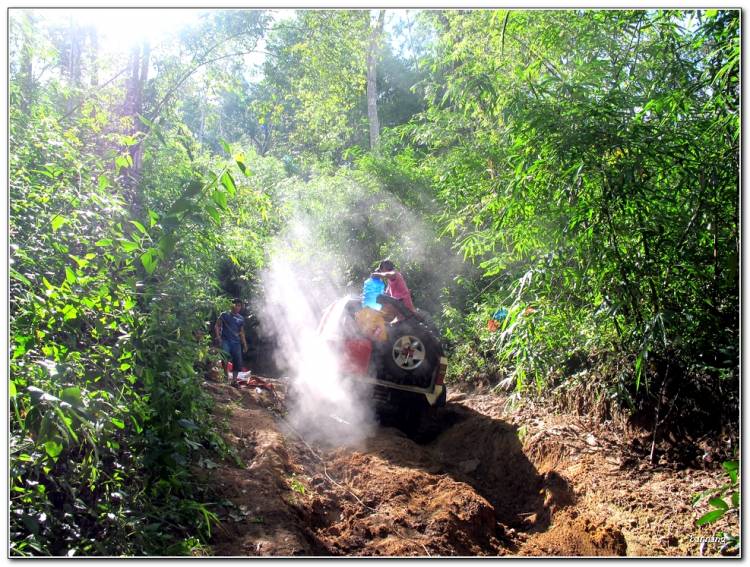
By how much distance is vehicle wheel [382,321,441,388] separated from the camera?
6.25 m

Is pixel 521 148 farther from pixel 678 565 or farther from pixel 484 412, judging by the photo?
pixel 484 412

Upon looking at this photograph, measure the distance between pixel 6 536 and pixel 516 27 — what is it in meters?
6.25

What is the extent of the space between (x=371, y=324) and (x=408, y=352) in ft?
1.82

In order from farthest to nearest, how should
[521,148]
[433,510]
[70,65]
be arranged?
[70,65] → [521,148] → [433,510]

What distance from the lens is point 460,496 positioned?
4.50 meters

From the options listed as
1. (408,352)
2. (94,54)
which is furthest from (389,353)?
(94,54)

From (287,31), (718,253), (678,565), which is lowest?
(678,565)

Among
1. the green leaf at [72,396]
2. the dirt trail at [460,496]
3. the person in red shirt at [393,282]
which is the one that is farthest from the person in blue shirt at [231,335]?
the green leaf at [72,396]

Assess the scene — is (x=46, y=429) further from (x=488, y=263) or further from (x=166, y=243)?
(x=488, y=263)

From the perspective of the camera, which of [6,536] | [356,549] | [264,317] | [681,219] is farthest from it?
[264,317]

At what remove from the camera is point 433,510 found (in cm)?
429

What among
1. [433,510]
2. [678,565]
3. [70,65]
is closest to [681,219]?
[678,565]

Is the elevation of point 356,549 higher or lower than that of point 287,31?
lower

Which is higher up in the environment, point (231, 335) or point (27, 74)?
point (27, 74)
